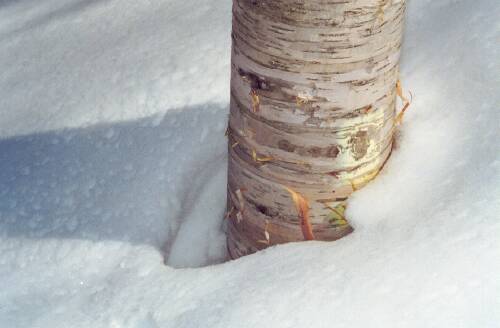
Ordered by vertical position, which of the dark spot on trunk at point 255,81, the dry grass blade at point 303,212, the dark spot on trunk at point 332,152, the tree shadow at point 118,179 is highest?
the dark spot on trunk at point 255,81

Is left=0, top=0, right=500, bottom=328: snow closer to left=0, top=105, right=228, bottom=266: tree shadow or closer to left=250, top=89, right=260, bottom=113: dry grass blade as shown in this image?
left=0, top=105, right=228, bottom=266: tree shadow

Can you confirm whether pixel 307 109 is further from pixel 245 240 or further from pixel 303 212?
pixel 245 240

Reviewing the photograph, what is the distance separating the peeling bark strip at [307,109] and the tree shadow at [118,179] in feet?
0.75

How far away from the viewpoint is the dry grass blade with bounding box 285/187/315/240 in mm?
1260

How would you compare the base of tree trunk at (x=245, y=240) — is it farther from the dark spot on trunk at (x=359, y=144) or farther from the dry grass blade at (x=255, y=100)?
the dry grass blade at (x=255, y=100)

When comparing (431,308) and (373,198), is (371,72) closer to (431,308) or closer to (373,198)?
(373,198)

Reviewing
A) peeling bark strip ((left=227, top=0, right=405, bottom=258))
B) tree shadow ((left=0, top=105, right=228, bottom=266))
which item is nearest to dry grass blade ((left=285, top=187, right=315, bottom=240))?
peeling bark strip ((left=227, top=0, right=405, bottom=258))

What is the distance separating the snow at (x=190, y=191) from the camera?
3.52ft

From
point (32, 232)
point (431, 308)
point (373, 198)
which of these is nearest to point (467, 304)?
point (431, 308)

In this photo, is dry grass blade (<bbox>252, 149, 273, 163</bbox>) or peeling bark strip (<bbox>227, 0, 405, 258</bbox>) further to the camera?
dry grass blade (<bbox>252, 149, 273, 163</bbox>)

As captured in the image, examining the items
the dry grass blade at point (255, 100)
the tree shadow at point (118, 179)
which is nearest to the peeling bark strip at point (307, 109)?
the dry grass blade at point (255, 100)

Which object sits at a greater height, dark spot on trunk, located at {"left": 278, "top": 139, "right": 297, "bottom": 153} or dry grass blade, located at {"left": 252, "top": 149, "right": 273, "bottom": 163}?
dark spot on trunk, located at {"left": 278, "top": 139, "right": 297, "bottom": 153}

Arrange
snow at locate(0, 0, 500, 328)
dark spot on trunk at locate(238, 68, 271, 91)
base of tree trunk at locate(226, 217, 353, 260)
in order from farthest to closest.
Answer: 1. base of tree trunk at locate(226, 217, 353, 260)
2. dark spot on trunk at locate(238, 68, 271, 91)
3. snow at locate(0, 0, 500, 328)

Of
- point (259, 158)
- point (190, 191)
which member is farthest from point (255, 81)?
point (190, 191)
